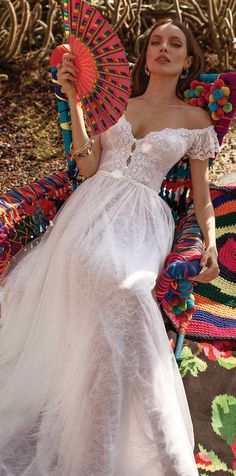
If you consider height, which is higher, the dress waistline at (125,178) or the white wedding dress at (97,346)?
the dress waistline at (125,178)

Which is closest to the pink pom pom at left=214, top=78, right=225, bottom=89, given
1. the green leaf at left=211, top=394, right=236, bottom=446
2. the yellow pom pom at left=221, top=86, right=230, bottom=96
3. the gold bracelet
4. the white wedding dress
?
the yellow pom pom at left=221, top=86, right=230, bottom=96

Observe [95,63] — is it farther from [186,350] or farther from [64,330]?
[186,350]

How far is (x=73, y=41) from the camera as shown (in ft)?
7.09

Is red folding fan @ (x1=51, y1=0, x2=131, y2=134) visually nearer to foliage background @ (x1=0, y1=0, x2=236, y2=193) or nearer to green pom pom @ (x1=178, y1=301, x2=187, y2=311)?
green pom pom @ (x1=178, y1=301, x2=187, y2=311)

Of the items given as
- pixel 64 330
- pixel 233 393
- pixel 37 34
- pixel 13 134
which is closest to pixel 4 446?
pixel 64 330

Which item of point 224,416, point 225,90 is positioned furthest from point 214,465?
point 225,90

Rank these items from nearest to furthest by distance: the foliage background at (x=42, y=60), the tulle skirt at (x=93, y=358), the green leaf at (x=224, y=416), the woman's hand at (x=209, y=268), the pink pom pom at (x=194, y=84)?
the tulle skirt at (x=93, y=358) → the woman's hand at (x=209, y=268) → the green leaf at (x=224, y=416) → the pink pom pom at (x=194, y=84) → the foliage background at (x=42, y=60)

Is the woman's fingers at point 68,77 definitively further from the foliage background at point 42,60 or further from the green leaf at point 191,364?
the foliage background at point 42,60

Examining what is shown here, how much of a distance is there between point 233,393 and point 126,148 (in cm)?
111

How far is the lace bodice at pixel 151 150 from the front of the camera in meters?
2.30

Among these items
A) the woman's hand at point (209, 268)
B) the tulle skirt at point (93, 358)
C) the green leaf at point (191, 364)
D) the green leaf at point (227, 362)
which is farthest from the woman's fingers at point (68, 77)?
the green leaf at point (227, 362)

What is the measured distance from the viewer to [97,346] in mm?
1795

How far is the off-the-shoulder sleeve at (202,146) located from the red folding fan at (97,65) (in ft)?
1.23

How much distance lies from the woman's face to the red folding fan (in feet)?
1.05
